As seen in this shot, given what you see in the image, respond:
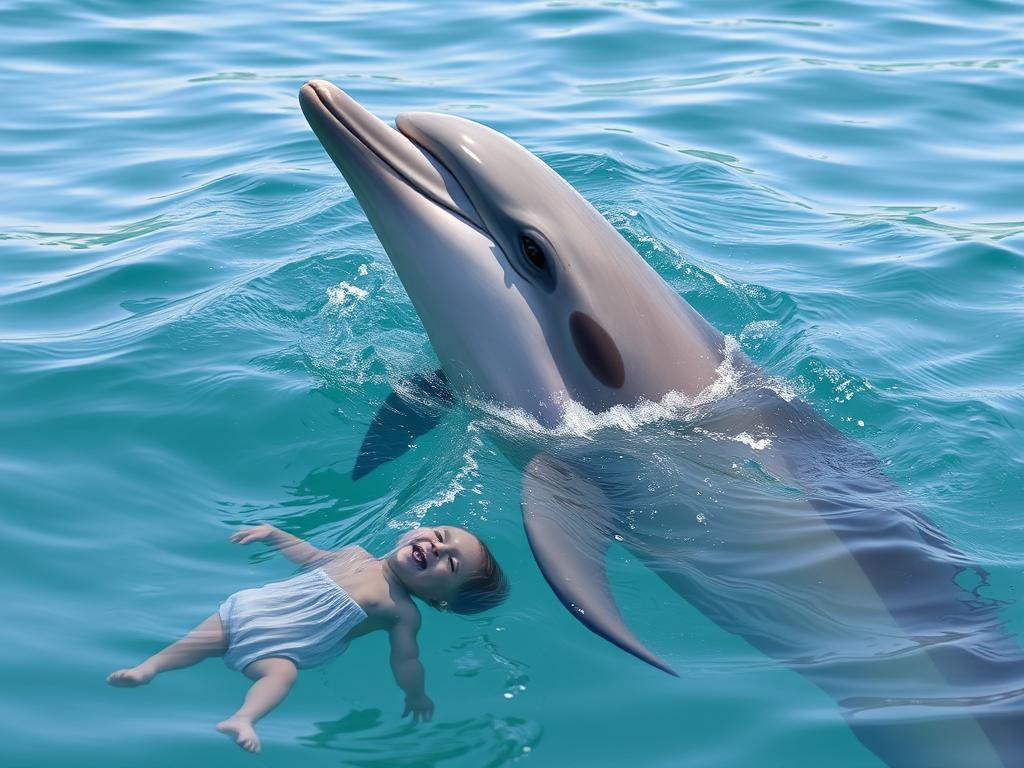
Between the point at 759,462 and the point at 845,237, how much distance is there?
5.36 metres

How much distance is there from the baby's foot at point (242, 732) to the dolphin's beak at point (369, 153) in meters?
3.32

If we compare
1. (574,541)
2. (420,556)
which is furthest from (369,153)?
(574,541)

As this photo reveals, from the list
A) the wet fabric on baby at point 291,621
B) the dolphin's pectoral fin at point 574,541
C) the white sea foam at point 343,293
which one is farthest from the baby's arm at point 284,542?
the white sea foam at point 343,293


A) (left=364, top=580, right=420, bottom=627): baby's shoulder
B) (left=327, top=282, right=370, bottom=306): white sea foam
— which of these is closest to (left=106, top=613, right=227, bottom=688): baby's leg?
(left=364, top=580, right=420, bottom=627): baby's shoulder

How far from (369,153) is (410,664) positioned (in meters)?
3.03

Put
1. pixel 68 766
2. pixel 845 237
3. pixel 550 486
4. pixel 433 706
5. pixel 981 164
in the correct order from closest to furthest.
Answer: pixel 68 766 < pixel 433 706 < pixel 550 486 < pixel 845 237 < pixel 981 164

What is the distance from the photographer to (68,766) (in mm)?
5340

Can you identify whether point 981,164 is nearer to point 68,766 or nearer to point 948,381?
point 948,381

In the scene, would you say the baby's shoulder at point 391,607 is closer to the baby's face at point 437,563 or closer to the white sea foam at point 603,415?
the baby's face at point 437,563

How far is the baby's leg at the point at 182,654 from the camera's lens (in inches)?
229

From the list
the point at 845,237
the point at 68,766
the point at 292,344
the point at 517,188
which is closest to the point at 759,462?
the point at 517,188

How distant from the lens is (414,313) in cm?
994

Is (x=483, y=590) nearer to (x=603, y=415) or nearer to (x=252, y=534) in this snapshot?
(x=252, y=534)

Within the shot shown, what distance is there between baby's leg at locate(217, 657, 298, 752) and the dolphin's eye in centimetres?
278
